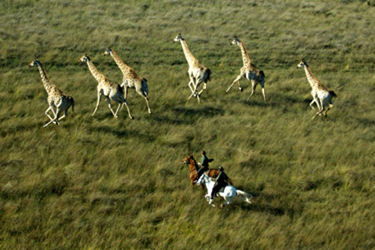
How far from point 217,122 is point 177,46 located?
29.4 feet

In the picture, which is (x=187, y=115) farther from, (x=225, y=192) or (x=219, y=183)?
(x=225, y=192)

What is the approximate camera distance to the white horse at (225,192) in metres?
9.20

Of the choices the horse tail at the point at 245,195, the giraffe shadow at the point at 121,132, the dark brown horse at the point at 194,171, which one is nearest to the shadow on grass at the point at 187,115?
the giraffe shadow at the point at 121,132

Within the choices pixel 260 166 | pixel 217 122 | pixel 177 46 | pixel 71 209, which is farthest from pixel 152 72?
pixel 71 209

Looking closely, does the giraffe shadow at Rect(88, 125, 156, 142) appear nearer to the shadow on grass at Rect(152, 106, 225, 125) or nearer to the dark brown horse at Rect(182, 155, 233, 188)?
the shadow on grass at Rect(152, 106, 225, 125)

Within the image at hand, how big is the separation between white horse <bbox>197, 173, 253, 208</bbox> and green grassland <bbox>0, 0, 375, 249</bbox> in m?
0.23

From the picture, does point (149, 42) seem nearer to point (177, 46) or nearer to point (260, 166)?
point (177, 46)

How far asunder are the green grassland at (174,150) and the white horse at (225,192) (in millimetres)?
234

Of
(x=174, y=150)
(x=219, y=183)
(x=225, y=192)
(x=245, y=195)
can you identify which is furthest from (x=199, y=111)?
(x=225, y=192)

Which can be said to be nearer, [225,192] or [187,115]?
[225,192]

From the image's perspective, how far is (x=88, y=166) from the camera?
10.3 m

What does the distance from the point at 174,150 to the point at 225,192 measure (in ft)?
8.67

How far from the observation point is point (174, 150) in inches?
450

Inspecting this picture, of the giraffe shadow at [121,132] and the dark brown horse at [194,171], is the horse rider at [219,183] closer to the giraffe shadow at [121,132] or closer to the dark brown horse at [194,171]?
the dark brown horse at [194,171]
